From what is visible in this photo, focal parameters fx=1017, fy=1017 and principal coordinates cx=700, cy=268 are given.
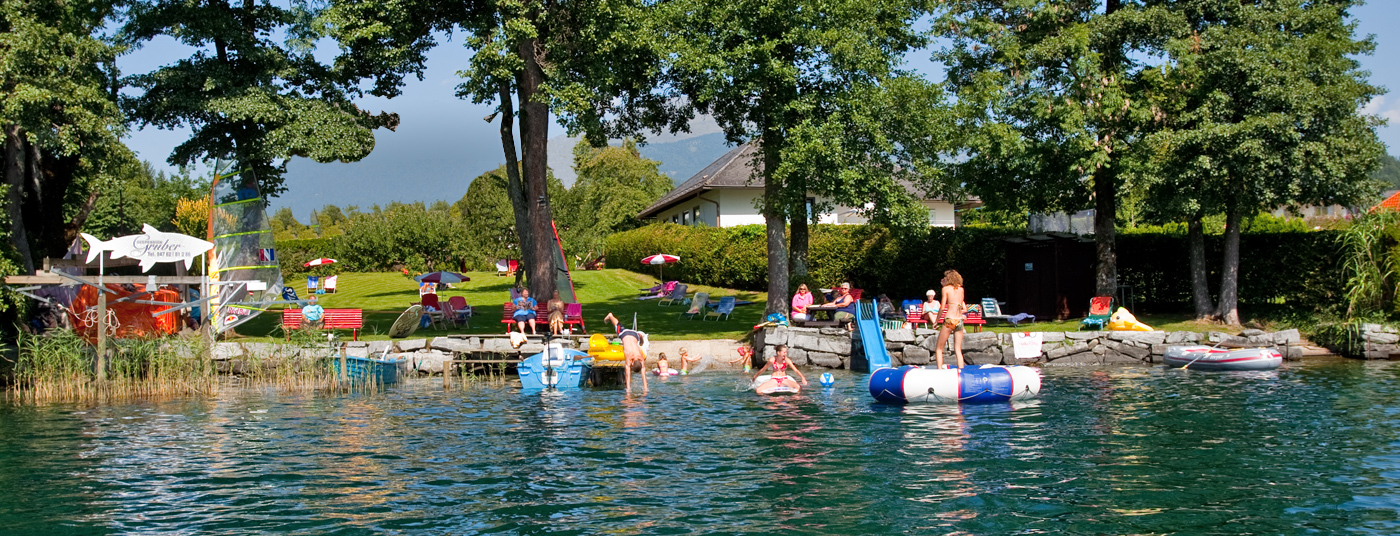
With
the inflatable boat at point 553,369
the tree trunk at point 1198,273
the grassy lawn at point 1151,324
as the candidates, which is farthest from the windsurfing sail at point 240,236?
the tree trunk at point 1198,273

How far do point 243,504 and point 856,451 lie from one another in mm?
6616

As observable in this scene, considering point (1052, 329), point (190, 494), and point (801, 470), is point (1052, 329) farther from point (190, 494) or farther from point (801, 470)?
point (190, 494)

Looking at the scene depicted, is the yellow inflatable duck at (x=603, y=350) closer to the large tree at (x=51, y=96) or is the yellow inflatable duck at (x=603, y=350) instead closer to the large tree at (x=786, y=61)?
the large tree at (x=786, y=61)

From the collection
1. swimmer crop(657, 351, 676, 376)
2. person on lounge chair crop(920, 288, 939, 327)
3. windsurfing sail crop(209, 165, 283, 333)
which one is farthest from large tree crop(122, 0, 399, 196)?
person on lounge chair crop(920, 288, 939, 327)

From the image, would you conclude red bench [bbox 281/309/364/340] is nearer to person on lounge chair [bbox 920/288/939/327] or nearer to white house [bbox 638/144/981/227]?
person on lounge chair [bbox 920/288/939/327]

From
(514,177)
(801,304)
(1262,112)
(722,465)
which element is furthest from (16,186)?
(1262,112)

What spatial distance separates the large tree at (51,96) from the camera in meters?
19.1

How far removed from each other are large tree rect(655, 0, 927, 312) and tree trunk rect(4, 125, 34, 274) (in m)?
13.7

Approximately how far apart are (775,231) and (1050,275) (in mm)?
7664

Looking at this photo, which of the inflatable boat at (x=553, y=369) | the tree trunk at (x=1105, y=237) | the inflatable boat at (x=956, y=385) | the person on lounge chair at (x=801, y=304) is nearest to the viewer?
the inflatable boat at (x=956, y=385)

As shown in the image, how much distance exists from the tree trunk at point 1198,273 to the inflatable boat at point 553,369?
593 inches

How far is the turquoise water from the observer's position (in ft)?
29.7

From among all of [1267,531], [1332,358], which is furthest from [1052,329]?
[1267,531]

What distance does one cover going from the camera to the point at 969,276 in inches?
Result: 1144
